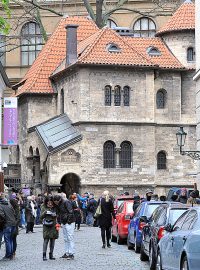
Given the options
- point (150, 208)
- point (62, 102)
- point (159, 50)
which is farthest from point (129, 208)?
point (159, 50)

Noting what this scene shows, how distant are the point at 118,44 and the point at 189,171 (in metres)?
9.52

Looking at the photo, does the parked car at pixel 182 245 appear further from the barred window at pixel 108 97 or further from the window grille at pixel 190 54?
the window grille at pixel 190 54

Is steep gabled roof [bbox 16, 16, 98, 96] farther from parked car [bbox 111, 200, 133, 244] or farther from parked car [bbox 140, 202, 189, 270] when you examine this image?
parked car [bbox 140, 202, 189, 270]

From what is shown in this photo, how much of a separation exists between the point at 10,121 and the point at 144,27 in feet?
135

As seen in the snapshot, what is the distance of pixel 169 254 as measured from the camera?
19.3 metres

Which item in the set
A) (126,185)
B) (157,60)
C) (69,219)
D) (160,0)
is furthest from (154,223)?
(160,0)

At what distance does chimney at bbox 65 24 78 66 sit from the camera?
231 feet

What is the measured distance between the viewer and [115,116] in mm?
67375

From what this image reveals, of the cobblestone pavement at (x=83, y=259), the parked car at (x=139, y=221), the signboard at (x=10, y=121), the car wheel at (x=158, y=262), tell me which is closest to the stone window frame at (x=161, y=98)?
the signboard at (x=10, y=121)

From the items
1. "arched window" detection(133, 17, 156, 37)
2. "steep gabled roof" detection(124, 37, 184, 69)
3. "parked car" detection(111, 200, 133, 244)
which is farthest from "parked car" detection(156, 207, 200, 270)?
"arched window" detection(133, 17, 156, 37)

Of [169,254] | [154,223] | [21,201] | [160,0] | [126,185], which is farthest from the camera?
[160,0]

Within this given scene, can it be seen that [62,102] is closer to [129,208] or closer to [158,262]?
[129,208]

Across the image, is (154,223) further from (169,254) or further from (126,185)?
(126,185)

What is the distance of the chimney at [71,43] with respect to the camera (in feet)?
231
